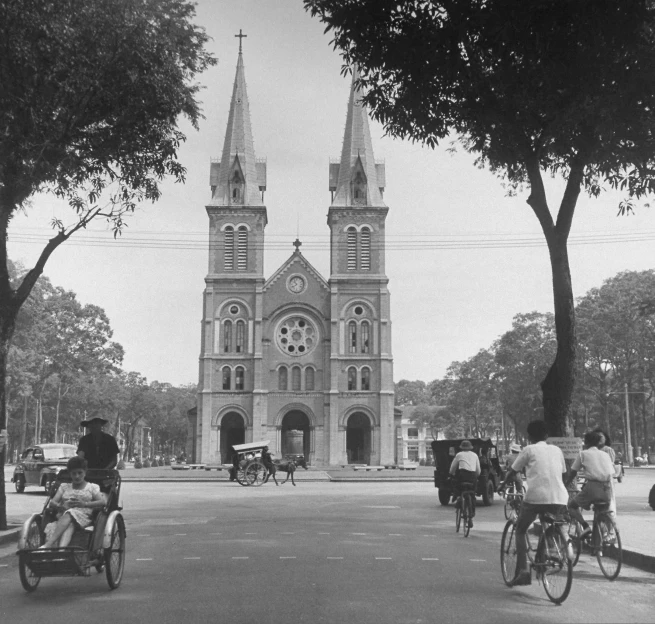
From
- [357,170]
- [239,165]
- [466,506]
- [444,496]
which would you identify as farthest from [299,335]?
[466,506]

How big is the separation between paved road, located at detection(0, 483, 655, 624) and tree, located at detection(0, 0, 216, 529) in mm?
4648

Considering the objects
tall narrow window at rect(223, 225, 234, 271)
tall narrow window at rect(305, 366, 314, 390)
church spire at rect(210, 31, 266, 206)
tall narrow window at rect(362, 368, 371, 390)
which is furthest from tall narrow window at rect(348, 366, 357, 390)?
church spire at rect(210, 31, 266, 206)

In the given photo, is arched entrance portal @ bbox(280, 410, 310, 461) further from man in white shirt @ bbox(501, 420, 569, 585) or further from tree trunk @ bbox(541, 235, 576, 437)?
man in white shirt @ bbox(501, 420, 569, 585)

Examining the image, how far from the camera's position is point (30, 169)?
1420 cm

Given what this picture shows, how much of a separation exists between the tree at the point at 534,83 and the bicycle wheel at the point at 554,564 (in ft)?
18.2

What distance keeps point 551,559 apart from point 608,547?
6.61 feet

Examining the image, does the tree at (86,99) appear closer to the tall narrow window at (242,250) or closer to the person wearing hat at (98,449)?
the person wearing hat at (98,449)

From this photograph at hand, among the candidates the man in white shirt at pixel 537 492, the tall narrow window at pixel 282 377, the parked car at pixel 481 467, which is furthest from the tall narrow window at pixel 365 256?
the man in white shirt at pixel 537 492

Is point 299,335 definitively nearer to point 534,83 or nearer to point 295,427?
point 295,427

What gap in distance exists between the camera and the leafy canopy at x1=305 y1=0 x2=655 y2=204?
12.1 meters

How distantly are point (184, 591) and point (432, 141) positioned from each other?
29.8 feet

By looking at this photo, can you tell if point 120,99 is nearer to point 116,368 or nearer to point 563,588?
point 563,588

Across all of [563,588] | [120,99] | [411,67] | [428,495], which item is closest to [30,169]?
[120,99]

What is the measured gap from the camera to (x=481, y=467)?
21.9 meters
